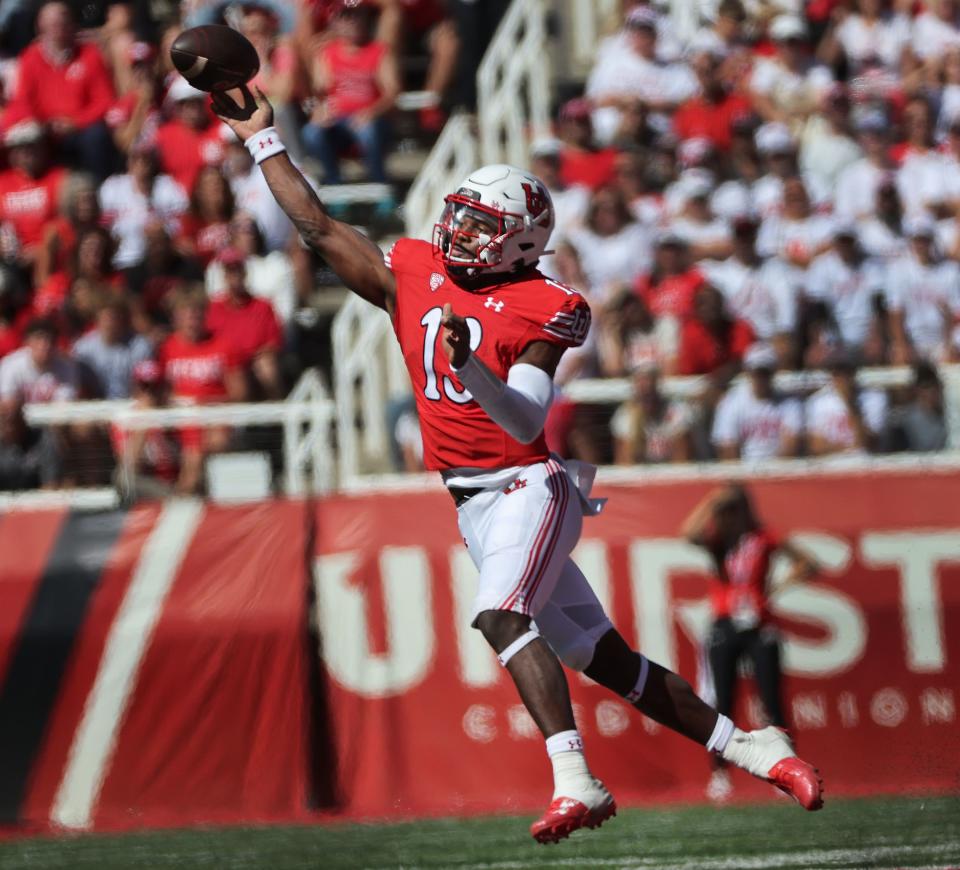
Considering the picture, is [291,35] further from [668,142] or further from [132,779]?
[132,779]

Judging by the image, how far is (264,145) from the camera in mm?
6383

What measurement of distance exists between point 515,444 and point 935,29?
9049 millimetres

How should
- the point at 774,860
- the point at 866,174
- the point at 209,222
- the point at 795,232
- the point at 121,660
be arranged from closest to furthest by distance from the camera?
the point at 774,860
the point at 121,660
the point at 795,232
the point at 866,174
the point at 209,222

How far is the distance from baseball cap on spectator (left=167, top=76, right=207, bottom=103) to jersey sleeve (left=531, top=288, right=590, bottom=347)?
26.2 feet

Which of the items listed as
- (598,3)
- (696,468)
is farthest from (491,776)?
(598,3)

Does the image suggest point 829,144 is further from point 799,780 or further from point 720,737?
point 799,780

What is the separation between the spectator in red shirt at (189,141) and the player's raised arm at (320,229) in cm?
707

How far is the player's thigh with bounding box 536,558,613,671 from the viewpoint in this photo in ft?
20.3

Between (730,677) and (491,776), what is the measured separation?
137 centimetres

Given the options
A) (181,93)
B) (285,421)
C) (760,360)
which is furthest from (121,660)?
(181,93)

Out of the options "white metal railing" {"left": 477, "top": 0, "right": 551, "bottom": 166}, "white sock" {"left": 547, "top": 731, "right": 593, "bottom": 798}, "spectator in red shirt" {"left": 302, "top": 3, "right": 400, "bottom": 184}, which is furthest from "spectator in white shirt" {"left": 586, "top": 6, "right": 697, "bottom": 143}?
"white sock" {"left": 547, "top": 731, "right": 593, "bottom": 798}

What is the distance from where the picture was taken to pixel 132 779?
9.86 metres

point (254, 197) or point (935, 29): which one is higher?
point (935, 29)

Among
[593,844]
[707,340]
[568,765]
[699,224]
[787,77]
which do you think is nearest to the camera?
[568,765]
